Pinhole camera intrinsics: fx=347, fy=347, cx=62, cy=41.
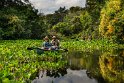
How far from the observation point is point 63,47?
32.8m

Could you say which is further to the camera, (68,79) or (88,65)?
(88,65)

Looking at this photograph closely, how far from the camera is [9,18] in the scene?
49.9 metres

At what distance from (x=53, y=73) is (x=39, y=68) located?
1219 millimetres

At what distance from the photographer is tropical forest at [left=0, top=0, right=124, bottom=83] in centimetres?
1278

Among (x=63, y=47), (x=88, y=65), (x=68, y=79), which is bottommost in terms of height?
(x=68, y=79)

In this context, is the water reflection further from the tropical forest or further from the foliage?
the foliage

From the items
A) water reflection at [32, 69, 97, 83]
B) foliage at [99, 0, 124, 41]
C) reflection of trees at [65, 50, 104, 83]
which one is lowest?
water reflection at [32, 69, 97, 83]

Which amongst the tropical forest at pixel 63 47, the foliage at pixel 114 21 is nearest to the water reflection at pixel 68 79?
the tropical forest at pixel 63 47

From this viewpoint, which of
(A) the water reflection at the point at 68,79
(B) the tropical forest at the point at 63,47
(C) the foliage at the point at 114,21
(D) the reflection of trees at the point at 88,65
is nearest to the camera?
(A) the water reflection at the point at 68,79

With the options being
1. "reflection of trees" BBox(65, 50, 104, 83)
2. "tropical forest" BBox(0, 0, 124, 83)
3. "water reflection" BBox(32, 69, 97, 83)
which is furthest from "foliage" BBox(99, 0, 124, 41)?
"water reflection" BBox(32, 69, 97, 83)

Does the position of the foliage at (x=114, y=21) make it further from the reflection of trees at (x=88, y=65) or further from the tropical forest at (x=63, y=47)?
the reflection of trees at (x=88, y=65)

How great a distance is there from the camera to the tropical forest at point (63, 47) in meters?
12.8

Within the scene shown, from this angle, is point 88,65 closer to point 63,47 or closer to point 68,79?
point 68,79

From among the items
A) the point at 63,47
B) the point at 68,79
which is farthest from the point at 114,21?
the point at 68,79
